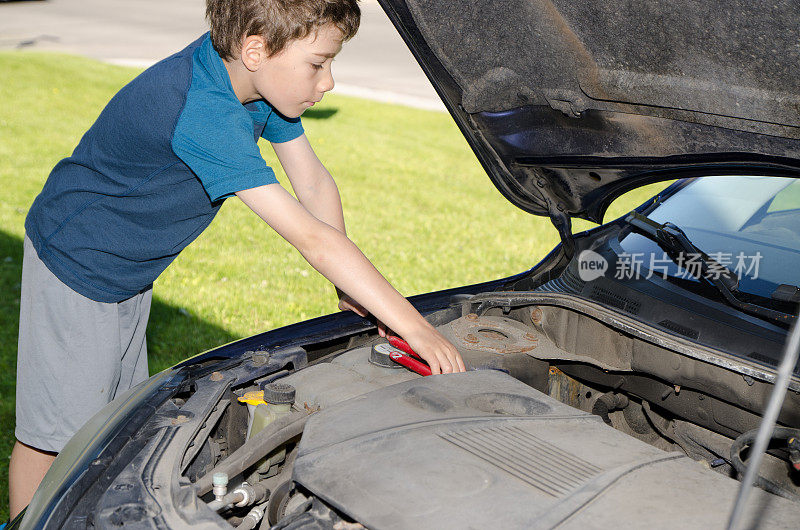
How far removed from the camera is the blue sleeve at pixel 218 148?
1.87 m

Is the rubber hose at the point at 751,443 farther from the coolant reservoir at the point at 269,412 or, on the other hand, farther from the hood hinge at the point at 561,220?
the coolant reservoir at the point at 269,412

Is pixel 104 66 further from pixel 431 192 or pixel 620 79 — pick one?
pixel 620 79

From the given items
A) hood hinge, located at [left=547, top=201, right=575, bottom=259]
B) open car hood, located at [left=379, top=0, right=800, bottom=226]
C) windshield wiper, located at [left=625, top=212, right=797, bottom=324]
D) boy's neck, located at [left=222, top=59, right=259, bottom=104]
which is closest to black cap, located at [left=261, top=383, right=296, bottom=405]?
boy's neck, located at [left=222, top=59, right=259, bottom=104]

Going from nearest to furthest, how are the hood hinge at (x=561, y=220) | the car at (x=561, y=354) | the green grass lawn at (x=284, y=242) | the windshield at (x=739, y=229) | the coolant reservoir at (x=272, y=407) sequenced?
the car at (x=561, y=354) < the coolant reservoir at (x=272, y=407) < the windshield at (x=739, y=229) < the hood hinge at (x=561, y=220) < the green grass lawn at (x=284, y=242)

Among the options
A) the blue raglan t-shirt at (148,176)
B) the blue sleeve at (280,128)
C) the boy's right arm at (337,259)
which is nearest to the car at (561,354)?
the boy's right arm at (337,259)

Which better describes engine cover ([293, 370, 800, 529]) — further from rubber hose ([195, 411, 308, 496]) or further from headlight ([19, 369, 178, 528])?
headlight ([19, 369, 178, 528])

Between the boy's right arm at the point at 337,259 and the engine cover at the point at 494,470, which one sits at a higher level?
the boy's right arm at the point at 337,259

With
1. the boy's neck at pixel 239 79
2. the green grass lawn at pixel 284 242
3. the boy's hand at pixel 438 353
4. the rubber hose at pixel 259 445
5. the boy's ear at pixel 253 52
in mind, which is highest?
the boy's ear at pixel 253 52

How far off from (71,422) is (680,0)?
6.57ft

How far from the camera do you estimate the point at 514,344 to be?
7.70ft

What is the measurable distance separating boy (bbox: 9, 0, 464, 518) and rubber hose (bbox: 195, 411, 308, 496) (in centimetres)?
33

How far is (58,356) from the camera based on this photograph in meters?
2.26

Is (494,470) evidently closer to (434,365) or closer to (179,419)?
(434,365)

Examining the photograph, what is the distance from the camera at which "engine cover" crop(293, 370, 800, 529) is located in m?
1.43
